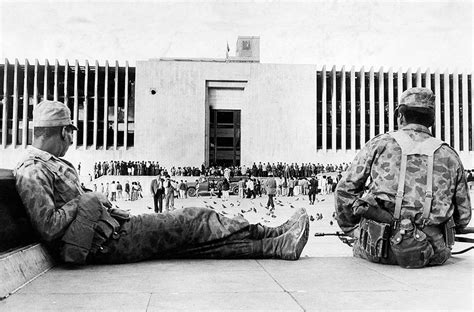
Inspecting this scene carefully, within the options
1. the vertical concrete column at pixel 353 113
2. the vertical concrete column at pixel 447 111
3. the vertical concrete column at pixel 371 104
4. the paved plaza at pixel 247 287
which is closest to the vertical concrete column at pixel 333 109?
the vertical concrete column at pixel 353 113

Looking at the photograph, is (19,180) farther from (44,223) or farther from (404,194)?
(404,194)

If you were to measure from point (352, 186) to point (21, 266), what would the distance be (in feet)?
8.57

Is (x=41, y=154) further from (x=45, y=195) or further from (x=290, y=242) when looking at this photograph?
(x=290, y=242)

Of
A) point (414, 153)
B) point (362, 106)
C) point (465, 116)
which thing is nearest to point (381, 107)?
point (362, 106)

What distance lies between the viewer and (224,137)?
175 feet

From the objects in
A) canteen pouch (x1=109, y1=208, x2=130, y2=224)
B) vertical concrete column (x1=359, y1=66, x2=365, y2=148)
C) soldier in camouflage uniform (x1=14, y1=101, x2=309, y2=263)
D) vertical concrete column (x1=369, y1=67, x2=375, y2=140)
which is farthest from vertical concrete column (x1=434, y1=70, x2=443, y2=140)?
canteen pouch (x1=109, y1=208, x2=130, y2=224)

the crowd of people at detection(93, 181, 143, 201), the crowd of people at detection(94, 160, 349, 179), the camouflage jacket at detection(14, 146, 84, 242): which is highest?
the camouflage jacket at detection(14, 146, 84, 242)

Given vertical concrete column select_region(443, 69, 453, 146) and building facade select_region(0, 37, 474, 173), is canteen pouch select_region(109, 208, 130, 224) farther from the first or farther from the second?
vertical concrete column select_region(443, 69, 453, 146)

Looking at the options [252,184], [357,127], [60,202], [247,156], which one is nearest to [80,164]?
[247,156]

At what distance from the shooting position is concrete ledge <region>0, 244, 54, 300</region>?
10.4 feet

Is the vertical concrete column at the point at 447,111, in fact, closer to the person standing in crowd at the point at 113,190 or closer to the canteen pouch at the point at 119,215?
the person standing in crowd at the point at 113,190

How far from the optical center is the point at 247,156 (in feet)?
166

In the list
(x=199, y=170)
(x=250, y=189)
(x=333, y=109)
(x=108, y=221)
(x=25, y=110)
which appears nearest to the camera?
(x=108, y=221)

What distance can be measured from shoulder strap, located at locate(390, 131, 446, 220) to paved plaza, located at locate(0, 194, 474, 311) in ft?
1.63
